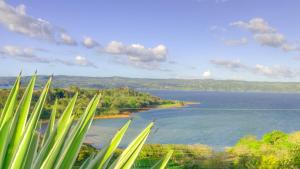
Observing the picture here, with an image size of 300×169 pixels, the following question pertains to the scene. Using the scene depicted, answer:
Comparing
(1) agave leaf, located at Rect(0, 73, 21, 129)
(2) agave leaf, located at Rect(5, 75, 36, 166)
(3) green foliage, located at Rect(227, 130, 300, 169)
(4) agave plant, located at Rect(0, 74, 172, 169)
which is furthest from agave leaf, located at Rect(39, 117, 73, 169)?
(3) green foliage, located at Rect(227, 130, 300, 169)

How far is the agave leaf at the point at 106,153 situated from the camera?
0.67 metres

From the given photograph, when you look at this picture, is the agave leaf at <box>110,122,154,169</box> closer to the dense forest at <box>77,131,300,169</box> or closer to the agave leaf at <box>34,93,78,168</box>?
the agave leaf at <box>34,93,78,168</box>

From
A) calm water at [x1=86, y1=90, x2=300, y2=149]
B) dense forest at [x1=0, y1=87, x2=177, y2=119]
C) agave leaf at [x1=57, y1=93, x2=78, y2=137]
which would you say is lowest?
calm water at [x1=86, y1=90, x2=300, y2=149]

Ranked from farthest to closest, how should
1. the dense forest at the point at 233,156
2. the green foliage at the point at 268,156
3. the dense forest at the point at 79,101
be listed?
the green foliage at the point at 268,156, the dense forest at the point at 233,156, the dense forest at the point at 79,101

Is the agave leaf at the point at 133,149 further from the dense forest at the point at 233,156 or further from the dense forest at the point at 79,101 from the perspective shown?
the dense forest at the point at 233,156

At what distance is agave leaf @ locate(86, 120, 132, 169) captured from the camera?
26.5 inches

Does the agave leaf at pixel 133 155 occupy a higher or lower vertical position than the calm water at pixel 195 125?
higher

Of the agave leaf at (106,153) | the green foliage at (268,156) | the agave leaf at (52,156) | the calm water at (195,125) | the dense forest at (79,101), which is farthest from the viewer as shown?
the green foliage at (268,156)

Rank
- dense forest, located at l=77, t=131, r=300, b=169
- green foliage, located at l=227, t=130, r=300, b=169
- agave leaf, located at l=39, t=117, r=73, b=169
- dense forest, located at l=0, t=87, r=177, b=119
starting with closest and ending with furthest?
agave leaf, located at l=39, t=117, r=73, b=169 < dense forest, located at l=0, t=87, r=177, b=119 < dense forest, located at l=77, t=131, r=300, b=169 < green foliage, located at l=227, t=130, r=300, b=169

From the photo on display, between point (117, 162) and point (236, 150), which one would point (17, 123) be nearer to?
point (117, 162)

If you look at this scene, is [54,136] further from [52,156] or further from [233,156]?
[233,156]

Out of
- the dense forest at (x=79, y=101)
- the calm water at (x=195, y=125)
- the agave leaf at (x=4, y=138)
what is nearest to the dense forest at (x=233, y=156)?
the calm water at (x=195, y=125)

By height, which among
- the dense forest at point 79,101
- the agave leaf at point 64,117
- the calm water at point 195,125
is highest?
the agave leaf at point 64,117

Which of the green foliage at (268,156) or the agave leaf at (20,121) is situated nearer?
the agave leaf at (20,121)
